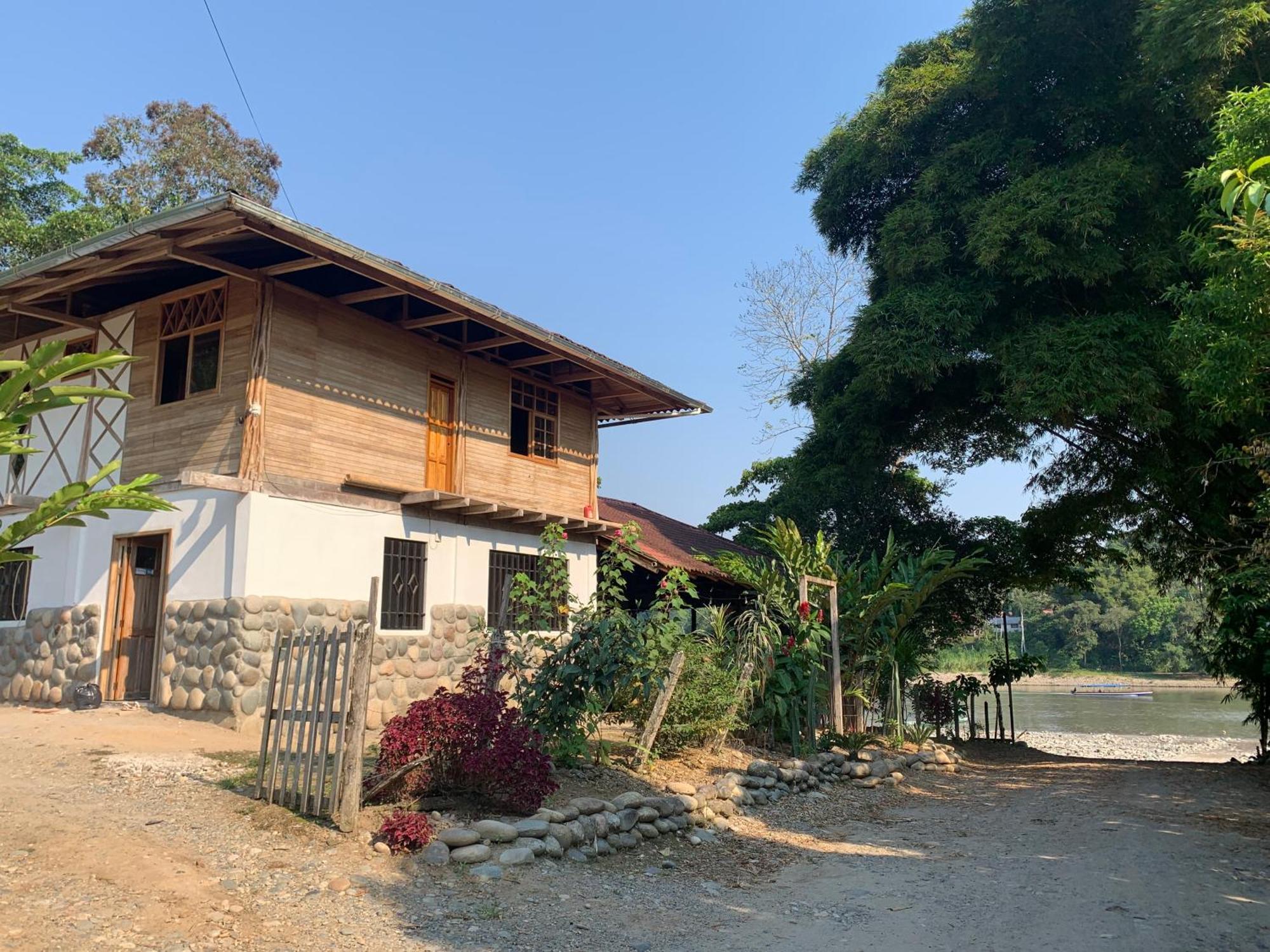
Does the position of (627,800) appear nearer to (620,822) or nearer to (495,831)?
(620,822)

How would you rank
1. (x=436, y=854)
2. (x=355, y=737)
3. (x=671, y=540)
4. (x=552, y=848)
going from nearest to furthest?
(x=436, y=854) → (x=355, y=737) → (x=552, y=848) → (x=671, y=540)

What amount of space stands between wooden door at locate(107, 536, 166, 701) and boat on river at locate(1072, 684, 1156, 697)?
46565 millimetres

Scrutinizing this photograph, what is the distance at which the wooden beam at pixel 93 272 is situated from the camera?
1020cm

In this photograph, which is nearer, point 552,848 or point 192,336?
point 552,848

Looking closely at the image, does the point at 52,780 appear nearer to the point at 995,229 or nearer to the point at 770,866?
the point at 770,866

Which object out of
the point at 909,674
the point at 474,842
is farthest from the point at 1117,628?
the point at 474,842

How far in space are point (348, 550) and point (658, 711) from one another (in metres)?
4.65

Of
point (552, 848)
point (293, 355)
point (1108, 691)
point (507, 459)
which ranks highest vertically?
point (293, 355)

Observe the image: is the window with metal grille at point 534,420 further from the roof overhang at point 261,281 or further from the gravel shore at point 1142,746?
the gravel shore at point 1142,746

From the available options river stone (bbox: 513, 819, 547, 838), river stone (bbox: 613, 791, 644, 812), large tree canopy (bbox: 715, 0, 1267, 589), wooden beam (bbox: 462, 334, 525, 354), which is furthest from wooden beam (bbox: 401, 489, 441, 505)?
large tree canopy (bbox: 715, 0, 1267, 589)

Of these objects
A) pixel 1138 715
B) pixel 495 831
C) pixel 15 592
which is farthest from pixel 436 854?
pixel 1138 715

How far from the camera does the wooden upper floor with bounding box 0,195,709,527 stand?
10.5m

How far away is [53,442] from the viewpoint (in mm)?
12875

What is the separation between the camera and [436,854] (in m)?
6.07
